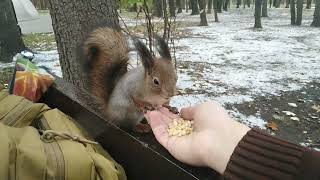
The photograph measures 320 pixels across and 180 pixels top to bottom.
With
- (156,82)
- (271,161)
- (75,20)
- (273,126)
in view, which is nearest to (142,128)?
(156,82)

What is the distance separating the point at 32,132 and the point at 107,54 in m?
0.63

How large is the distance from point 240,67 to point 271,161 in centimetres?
456

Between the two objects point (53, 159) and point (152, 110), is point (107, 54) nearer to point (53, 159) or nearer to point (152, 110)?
point (152, 110)

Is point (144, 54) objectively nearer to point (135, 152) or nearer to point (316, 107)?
point (135, 152)

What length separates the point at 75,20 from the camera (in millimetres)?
2219

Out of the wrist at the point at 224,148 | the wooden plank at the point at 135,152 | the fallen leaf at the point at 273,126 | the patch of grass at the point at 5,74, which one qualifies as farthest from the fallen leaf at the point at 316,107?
the patch of grass at the point at 5,74

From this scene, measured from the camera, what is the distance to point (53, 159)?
0.98 m

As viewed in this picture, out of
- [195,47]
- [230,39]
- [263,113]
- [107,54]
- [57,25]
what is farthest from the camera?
[230,39]

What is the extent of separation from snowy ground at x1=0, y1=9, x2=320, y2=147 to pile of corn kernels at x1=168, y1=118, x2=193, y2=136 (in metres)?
2.05

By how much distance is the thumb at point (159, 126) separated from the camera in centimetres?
121

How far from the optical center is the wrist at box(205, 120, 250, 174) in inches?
38.4

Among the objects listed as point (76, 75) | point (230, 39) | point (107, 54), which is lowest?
point (230, 39)

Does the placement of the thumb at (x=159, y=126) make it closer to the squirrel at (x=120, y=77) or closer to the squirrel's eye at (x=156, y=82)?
the squirrel at (x=120, y=77)

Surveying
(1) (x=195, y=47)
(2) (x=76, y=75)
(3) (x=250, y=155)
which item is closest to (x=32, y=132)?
(3) (x=250, y=155)
